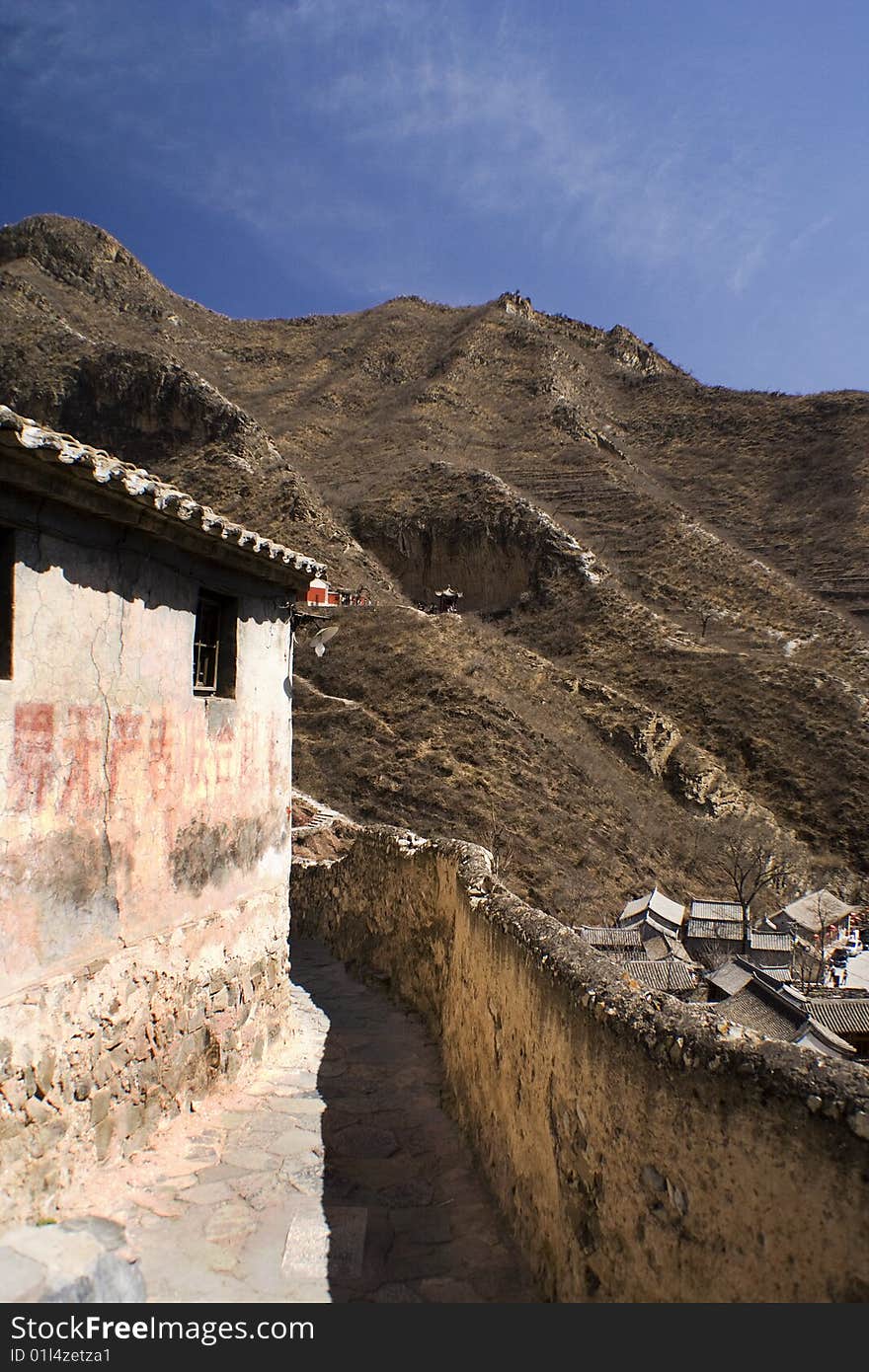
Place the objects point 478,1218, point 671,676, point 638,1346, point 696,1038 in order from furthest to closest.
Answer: point 671,676 → point 478,1218 → point 696,1038 → point 638,1346

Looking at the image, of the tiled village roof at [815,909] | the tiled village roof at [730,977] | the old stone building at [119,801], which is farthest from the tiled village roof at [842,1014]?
the old stone building at [119,801]

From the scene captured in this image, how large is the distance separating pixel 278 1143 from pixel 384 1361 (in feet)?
13.4

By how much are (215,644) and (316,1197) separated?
175 inches

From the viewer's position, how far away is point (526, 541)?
42.3 m

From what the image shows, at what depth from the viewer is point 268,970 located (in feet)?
28.0

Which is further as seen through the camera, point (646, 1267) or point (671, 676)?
point (671, 676)

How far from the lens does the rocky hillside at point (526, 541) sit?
26.7 metres

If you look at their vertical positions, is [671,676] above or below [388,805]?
above

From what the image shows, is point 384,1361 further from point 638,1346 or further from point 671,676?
point 671,676

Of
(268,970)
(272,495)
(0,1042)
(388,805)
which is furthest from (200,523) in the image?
(272,495)

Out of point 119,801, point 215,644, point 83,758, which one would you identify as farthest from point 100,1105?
point 215,644

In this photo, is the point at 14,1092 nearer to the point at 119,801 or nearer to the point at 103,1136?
the point at 103,1136

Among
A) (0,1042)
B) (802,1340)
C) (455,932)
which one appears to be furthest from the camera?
(455,932)

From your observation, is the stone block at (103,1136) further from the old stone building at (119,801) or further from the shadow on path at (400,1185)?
the shadow on path at (400,1185)
